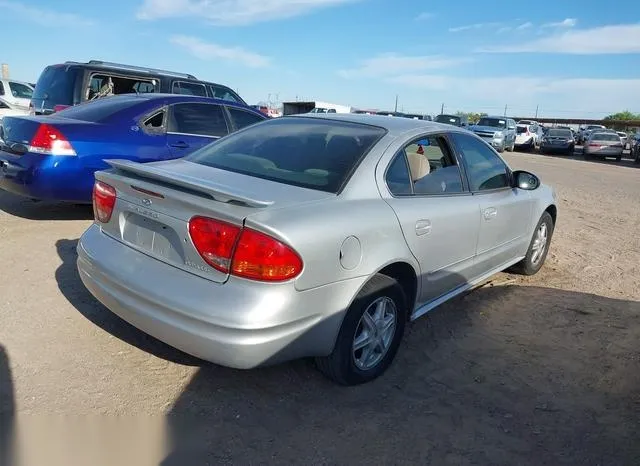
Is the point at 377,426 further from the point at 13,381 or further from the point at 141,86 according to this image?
the point at 141,86

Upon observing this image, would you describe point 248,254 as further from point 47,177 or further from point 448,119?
point 448,119

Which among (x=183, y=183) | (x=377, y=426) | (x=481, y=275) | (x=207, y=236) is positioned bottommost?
(x=377, y=426)

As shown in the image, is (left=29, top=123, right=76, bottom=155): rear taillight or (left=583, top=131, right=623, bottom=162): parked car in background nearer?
(left=29, top=123, right=76, bottom=155): rear taillight

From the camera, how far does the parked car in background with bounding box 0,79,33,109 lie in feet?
56.0

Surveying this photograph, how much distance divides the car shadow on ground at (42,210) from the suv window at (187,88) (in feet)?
12.5

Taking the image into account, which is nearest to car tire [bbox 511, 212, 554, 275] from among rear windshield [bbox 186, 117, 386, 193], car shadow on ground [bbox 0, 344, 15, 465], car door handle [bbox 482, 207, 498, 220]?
car door handle [bbox 482, 207, 498, 220]

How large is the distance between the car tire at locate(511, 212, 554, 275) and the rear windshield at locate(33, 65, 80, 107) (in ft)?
24.1

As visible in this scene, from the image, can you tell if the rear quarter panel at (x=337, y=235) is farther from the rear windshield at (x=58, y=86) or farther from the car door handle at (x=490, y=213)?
the rear windshield at (x=58, y=86)

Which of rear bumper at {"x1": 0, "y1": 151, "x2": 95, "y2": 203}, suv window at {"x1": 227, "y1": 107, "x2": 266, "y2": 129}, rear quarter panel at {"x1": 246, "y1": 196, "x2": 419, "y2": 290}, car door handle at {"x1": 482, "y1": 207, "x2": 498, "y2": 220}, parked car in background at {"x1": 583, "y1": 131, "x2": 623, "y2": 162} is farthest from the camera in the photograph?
parked car in background at {"x1": 583, "y1": 131, "x2": 623, "y2": 162}

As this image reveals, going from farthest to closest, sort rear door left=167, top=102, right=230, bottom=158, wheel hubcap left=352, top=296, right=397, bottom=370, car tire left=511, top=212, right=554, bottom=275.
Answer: rear door left=167, top=102, right=230, bottom=158 < car tire left=511, top=212, right=554, bottom=275 < wheel hubcap left=352, top=296, right=397, bottom=370

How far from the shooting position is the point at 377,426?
2807 mm

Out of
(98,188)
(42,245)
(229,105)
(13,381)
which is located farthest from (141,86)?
(13,381)

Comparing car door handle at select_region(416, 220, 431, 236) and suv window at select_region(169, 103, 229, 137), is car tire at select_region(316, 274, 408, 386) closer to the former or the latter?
car door handle at select_region(416, 220, 431, 236)

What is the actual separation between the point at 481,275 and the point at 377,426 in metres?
1.91
